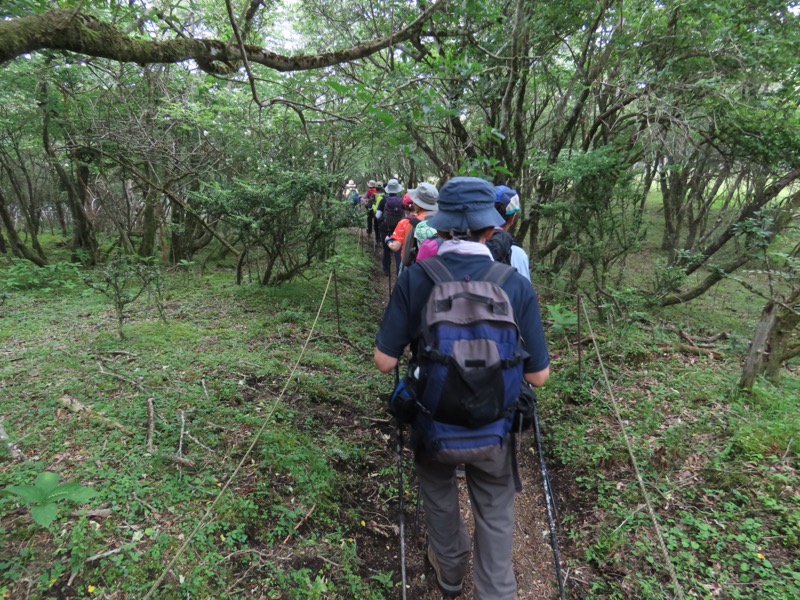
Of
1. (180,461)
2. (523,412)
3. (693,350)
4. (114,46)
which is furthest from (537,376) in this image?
(693,350)

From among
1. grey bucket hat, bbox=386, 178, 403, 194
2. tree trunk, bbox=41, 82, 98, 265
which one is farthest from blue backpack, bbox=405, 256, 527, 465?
tree trunk, bbox=41, 82, 98, 265

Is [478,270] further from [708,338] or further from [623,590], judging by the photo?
[708,338]

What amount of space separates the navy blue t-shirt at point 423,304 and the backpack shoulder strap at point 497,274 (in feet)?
0.07

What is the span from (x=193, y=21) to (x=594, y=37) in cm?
927

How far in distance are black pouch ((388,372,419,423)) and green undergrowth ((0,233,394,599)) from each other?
1.28 meters

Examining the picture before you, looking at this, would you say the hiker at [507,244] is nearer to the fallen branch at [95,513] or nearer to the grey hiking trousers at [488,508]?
the grey hiking trousers at [488,508]

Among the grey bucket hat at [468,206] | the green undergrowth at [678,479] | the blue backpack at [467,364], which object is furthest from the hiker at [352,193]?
the blue backpack at [467,364]

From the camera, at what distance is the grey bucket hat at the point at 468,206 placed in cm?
234

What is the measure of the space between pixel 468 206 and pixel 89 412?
3732mm

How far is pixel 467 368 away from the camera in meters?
2.06

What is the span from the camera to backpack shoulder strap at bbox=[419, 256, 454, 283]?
7.32 feet

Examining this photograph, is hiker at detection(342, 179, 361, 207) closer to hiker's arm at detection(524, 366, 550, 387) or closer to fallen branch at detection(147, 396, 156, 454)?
fallen branch at detection(147, 396, 156, 454)

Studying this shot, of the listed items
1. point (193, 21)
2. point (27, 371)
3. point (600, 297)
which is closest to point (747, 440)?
point (600, 297)

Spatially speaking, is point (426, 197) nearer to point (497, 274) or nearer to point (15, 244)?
point (497, 274)
